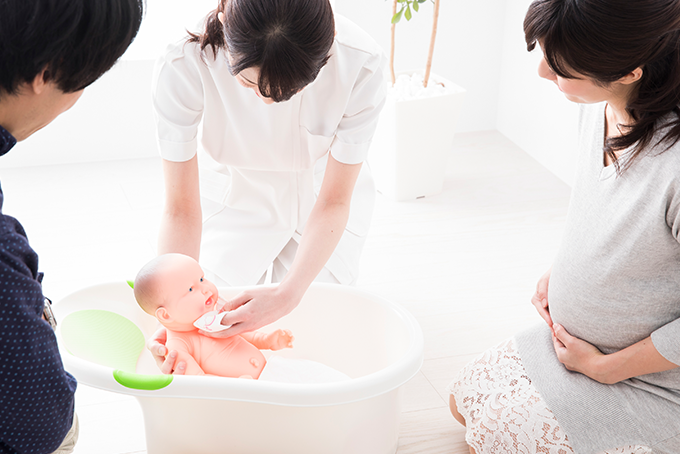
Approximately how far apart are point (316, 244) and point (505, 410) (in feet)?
1.69

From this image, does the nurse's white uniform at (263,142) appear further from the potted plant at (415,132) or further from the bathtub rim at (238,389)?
the potted plant at (415,132)

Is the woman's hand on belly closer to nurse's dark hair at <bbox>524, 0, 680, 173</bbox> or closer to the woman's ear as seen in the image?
nurse's dark hair at <bbox>524, 0, 680, 173</bbox>

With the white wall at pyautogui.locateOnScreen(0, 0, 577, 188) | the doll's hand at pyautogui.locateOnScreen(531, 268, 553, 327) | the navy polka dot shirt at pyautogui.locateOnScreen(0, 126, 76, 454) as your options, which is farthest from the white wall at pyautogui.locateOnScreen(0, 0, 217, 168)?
the navy polka dot shirt at pyautogui.locateOnScreen(0, 126, 76, 454)

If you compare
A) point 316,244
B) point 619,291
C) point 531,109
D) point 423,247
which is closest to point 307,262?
point 316,244

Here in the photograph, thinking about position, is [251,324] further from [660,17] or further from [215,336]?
[660,17]

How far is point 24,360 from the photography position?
28.2 inches

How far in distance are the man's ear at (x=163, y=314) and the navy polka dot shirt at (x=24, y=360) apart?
413 mm

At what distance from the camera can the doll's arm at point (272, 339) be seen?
134cm

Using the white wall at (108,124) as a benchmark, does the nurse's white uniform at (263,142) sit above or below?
above

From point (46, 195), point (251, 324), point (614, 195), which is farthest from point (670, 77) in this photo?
point (46, 195)

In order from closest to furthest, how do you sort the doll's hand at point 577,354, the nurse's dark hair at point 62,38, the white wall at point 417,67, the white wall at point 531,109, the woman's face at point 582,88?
the nurse's dark hair at point 62,38 → the woman's face at point 582,88 → the doll's hand at point 577,354 → the white wall at point 531,109 → the white wall at point 417,67

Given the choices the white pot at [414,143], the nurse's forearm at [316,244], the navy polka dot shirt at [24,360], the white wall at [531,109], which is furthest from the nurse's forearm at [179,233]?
the white wall at [531,109]

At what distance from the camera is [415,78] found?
2.62 meters

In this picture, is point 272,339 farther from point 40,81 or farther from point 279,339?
point 40,81
